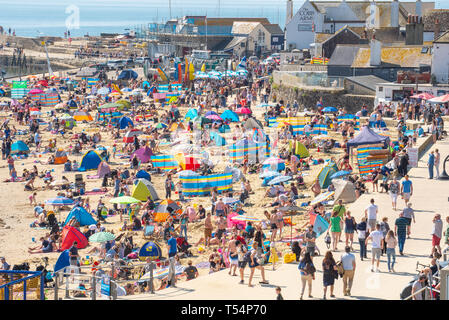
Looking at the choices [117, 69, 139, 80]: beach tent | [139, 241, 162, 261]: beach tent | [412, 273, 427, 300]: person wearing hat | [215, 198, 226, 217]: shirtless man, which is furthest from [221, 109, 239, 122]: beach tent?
[412, 273, 427, 300]: person wearing hat

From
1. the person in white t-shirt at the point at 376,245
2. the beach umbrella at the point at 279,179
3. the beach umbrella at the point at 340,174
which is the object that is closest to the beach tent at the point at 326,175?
the beach umbrella at the point at 340,174

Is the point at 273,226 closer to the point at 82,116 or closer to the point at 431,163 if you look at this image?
the point at 431,163

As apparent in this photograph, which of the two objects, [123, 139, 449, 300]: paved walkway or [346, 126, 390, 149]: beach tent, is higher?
[346, 126, 390, 149]: beach tent

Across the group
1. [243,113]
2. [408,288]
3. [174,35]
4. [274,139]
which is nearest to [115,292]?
[408,288]

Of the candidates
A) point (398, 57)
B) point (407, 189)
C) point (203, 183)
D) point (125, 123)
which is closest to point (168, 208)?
point (203, 183)

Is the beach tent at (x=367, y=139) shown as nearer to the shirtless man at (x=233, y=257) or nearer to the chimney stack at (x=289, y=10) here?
the shirtless man at (x=233, y=257)

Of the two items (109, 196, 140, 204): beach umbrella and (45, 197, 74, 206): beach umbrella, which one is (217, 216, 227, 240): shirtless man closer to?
(109, 196, 140, 204): beach umbrella

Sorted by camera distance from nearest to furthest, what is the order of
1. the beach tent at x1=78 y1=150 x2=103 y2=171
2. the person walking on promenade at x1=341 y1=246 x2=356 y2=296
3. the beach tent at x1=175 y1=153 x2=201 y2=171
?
the person walking on promenade at x1=341 y1=246 x2=356 y2=296 < the beach tent at x1=175 y1=153 x2=201 y2=171 < the beach tent at x1=78 y1=150 x2=103 y2=171
